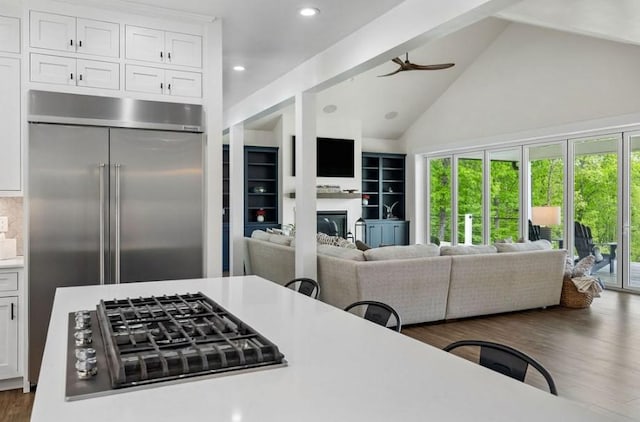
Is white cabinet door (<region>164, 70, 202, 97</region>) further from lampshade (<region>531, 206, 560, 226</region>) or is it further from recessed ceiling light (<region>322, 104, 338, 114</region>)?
recessed ceiling light (<region>322, 104, 338, 114</region>)

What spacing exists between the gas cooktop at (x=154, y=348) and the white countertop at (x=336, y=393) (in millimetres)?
38

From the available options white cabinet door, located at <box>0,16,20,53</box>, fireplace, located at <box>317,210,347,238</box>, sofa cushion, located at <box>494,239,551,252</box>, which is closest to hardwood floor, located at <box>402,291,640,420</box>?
sofa cushion, located at <box>494,239,551,252</box>

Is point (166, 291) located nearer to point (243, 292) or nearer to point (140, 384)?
point (243, 292)

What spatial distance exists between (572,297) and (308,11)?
4583 millimetres

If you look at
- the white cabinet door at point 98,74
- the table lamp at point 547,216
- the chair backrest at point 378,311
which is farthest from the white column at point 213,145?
the table lamp at point 547,216

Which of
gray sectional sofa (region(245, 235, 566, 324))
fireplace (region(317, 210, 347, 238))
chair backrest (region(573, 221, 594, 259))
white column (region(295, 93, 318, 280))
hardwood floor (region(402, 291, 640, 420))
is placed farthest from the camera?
fireplace (region(317, 210, 347, 238))

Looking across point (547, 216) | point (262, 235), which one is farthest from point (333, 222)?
point (547, 216)

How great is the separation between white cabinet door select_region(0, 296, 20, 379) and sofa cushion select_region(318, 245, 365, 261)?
285cm

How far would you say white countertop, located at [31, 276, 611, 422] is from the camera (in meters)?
1.06

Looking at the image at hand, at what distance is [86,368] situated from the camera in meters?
1.26

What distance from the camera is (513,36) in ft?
28.4

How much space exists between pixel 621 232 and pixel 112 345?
779 centimetres

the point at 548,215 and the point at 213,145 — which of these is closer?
the point at 213,145

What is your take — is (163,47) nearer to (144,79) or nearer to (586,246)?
(144,79)
